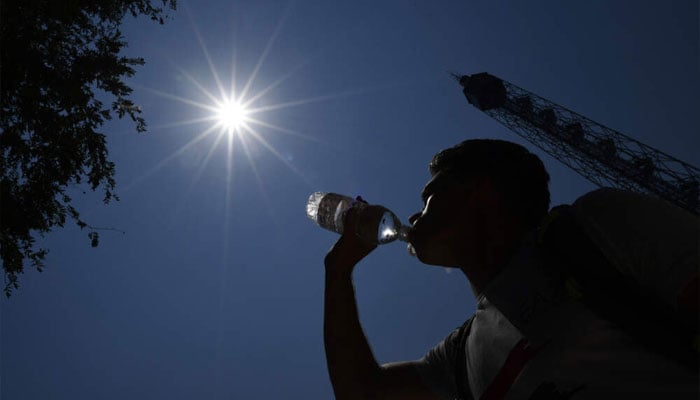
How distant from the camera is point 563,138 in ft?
84.9

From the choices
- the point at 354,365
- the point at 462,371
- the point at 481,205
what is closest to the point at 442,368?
the point at 462,371

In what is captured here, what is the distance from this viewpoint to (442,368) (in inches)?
83.7

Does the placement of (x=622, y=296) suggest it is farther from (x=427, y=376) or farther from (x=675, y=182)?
(x=675, y=182)

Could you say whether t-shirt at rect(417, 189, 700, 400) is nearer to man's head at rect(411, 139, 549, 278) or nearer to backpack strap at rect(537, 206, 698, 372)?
backpack strap at rect(537, 206, 698, 372)

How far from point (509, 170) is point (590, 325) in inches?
44.9

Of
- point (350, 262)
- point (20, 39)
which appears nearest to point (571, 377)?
point (350, 262)

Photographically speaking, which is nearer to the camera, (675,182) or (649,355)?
(649,355)

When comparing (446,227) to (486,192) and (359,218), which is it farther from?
(359,218)

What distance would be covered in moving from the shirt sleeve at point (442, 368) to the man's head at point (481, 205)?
515 mm

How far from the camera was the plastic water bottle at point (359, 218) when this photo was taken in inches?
114

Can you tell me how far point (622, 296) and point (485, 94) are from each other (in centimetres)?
3750

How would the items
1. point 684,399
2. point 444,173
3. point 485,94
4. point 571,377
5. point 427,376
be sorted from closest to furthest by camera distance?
point 684,399 → point 571,377 → point 427,376 → point 444,173 → point 485,94

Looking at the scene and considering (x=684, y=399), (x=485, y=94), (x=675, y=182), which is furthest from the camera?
(x=485, y=94)

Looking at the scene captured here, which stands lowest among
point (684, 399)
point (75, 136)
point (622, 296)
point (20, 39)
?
point (684, 399)
